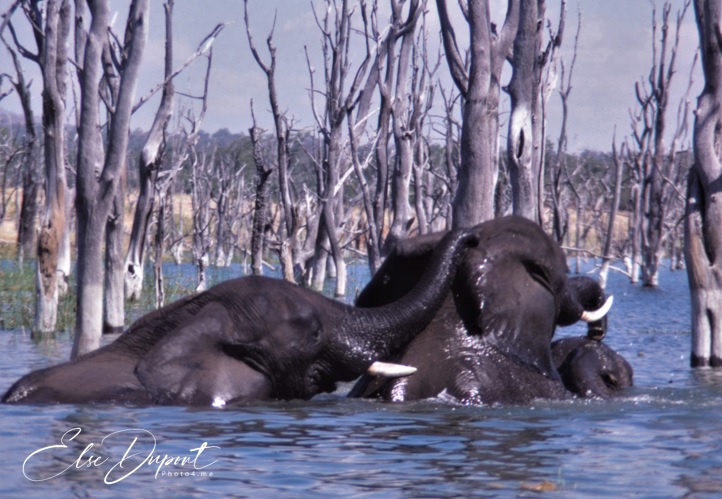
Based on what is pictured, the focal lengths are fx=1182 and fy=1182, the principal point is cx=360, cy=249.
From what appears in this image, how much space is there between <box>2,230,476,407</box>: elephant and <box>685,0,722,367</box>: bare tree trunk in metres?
4.44

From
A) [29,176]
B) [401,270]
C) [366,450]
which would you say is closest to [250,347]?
[401,270]

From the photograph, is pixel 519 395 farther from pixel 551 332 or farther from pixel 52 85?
pixel 52 85

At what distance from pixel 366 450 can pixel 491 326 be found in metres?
1.47

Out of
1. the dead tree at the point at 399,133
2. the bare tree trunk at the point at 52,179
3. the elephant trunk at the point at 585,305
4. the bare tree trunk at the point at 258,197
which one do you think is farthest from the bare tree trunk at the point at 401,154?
the elephant trunk at the point at 585,305

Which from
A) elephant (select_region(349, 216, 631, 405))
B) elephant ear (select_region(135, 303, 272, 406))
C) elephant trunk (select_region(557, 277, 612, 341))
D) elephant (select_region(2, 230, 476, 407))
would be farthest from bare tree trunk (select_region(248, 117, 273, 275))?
elephant ear (select_region(135, 303, 272, 406))

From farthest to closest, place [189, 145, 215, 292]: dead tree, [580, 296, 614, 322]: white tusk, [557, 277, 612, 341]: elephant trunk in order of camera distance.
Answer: [189, 145, 215, 292]: dead tree
[580, 296, 614, 322]: white tusk
[557, 277, 612, 341]: elephant trunk

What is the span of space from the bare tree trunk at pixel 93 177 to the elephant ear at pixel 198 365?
149 inches

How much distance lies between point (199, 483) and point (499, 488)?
1338 mm

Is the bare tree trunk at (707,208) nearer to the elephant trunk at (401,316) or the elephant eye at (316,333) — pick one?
the elephant trunk at (401,316)

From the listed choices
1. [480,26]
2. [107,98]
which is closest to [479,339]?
[480,26]

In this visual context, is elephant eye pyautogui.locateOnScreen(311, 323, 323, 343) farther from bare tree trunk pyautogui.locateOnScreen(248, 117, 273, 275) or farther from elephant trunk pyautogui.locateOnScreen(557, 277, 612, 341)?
bare tree trunk pyautogui.locateOnScreen(248, 117, 273, 275)

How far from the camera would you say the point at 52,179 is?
603 inches

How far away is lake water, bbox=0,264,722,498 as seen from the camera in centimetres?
526

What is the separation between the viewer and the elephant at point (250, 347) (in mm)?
6918
